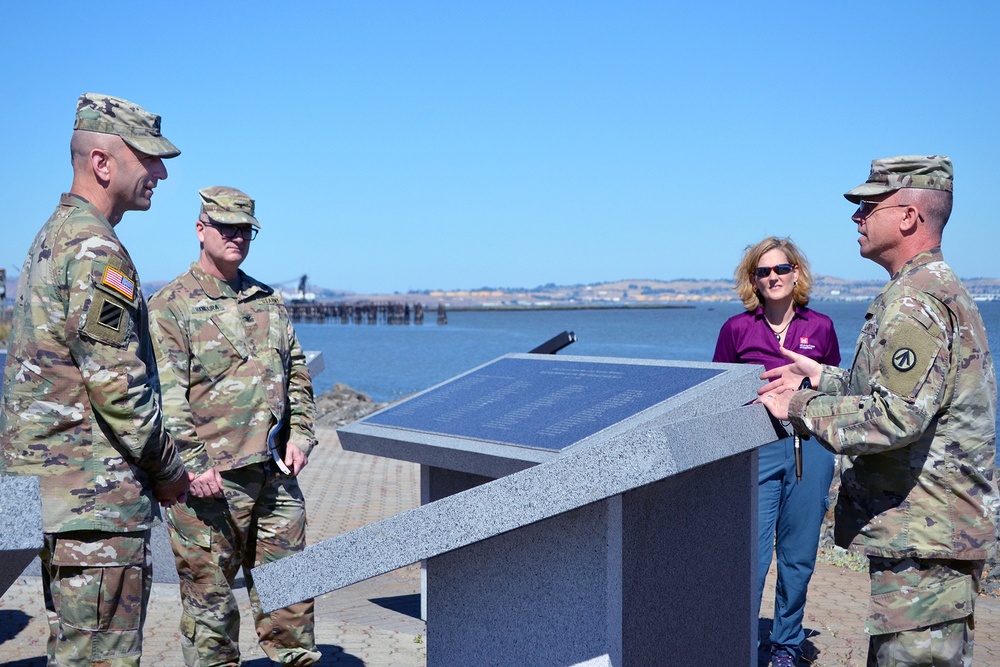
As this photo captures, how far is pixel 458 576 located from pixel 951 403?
5.52 ft

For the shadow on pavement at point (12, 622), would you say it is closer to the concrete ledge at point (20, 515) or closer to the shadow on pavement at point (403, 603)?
the shadow on pavement at point (403, 603)

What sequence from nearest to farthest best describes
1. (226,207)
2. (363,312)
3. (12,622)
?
(226,207) → (12,622) → (363,312)

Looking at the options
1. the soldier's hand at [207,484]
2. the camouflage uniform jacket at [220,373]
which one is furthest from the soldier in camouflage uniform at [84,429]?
the camouflage uniform jacket at [220,373]

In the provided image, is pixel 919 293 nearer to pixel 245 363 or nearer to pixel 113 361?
pixel 113 361

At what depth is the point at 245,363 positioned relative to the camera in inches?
176

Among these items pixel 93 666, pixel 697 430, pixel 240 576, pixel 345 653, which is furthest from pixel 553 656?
pixel 240 576

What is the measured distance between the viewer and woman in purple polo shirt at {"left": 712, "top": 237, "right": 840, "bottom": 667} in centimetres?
501

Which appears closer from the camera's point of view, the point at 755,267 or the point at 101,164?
the point at 101,164

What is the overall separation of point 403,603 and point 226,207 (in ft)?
10.0

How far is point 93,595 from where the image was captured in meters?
3.15

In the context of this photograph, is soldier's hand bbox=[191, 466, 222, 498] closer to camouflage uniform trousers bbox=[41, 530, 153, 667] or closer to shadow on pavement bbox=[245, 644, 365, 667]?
camouflage uniform trousers bbox=[41, 530, 153, 667]

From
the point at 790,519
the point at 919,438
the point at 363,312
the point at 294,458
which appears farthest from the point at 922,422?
the point at 363,312

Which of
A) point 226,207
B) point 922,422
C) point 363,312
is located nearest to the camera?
point 922,422

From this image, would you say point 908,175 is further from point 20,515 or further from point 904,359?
point 20,515
